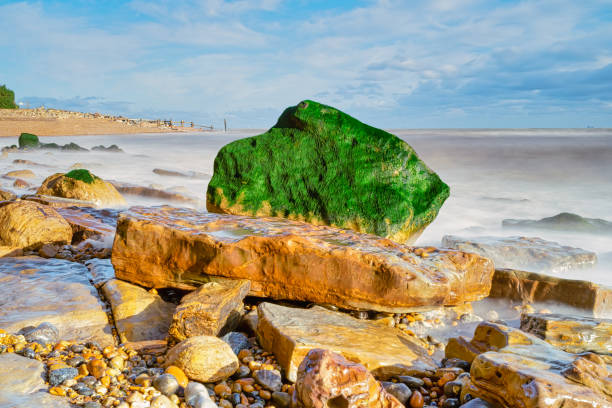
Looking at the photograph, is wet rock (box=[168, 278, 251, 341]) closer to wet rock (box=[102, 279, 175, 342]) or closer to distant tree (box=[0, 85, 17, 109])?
wet rock (box=[102, 279, 175, 342])

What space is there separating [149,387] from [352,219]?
10.4 feet

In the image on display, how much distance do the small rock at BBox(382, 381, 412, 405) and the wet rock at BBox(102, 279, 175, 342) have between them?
5.18ft

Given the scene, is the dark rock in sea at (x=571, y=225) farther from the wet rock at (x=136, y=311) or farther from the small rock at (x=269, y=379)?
the small rock at (x=269, y=379)

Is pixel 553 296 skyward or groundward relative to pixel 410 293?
groundward

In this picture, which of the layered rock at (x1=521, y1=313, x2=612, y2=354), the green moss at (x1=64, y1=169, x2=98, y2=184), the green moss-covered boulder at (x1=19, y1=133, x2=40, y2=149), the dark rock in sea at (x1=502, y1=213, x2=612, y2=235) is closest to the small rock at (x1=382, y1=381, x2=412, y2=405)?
the layered rock at (x1=521, y1=313, x2=612, y2=354)

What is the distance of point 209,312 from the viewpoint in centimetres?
282

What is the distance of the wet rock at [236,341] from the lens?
269 centimetres

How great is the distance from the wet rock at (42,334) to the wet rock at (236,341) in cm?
99

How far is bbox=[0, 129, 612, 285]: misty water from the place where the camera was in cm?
856

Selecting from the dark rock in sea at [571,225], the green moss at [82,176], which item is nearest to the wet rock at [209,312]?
the green moss at [82,176]

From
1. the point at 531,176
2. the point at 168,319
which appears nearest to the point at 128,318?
the point at 168,319

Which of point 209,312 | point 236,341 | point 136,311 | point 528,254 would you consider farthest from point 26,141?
point 236,341

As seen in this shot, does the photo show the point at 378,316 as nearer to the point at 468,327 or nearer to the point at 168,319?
the point at 468,327

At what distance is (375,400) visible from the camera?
Answer: 77.3 inches
